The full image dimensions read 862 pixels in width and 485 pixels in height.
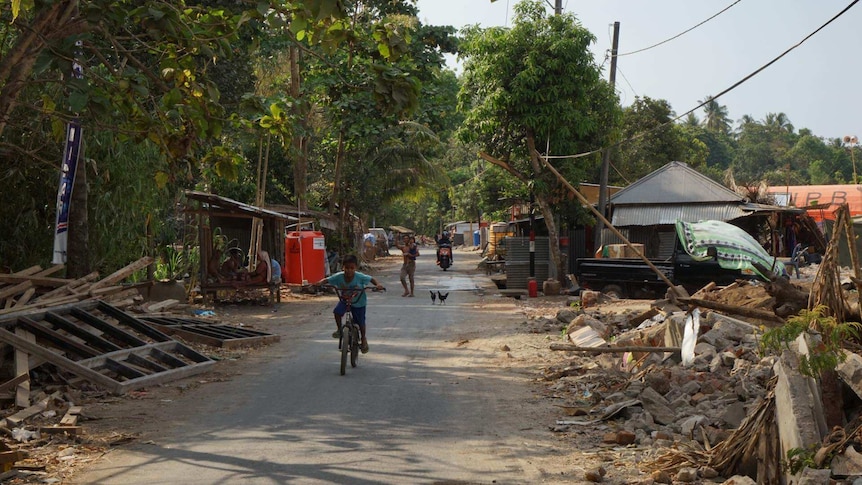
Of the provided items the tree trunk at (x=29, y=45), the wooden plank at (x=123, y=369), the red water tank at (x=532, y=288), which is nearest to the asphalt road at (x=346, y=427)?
the wooden plank at (x=123, y=369)

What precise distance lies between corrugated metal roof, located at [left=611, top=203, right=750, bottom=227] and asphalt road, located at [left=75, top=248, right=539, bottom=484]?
16.6m

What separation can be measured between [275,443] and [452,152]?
7460cm

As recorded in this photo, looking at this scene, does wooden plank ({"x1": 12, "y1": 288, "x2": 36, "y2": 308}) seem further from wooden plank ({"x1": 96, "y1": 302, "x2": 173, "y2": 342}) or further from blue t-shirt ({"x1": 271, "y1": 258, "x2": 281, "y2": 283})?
blue t-shirt ({"x1": 271, "y1": 258, "x2": 281, "y2": 283})

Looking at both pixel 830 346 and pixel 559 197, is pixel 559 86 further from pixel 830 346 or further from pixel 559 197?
pixel 830 346

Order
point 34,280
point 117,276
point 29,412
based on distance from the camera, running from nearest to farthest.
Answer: point 29,412 → point 34,280 → point 117,276

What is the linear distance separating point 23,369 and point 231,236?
17.0 m

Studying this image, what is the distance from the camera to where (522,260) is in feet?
87.7

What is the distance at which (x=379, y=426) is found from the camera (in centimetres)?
789

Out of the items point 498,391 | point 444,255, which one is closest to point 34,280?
point 498,391

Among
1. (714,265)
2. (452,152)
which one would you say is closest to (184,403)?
(714,265)

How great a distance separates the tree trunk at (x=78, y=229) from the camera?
1401 cm

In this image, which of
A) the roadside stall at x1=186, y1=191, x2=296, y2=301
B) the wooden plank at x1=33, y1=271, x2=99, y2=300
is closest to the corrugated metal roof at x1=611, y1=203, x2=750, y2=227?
the roadside stall at x1=186, y1=191, x2=296, y2=301

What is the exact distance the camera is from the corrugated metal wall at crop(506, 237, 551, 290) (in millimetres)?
26609

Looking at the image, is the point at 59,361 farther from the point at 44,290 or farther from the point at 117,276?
the point at 117,276
